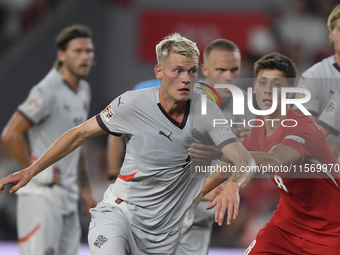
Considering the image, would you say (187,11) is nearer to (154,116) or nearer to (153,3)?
(153,3)

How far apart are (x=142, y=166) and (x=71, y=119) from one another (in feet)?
6.48

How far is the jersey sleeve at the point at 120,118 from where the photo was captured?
341cm

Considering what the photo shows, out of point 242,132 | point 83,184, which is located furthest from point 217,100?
point 83,184

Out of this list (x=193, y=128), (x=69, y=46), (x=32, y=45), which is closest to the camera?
(x=193, y=128)

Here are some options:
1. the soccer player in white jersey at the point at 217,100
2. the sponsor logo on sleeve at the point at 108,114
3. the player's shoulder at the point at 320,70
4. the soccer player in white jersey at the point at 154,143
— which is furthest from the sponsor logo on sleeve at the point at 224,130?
the player's shoulder at the point at 320,70

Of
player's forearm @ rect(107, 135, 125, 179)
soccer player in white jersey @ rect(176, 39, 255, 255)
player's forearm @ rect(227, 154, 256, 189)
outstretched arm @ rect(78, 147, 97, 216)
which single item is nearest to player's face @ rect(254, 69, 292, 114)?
soccer player in white jersey @ rect(176, 39, 255, 255)

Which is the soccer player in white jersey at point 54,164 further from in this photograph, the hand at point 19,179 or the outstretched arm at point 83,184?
the hand at point 19,179

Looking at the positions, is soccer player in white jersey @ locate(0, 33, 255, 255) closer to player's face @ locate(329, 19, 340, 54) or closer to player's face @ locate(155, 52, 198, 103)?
player's face @ locate(155, 52, 198, 103)

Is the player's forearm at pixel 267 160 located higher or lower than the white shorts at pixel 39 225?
higher

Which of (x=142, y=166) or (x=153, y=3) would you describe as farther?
(x=153, y=3)

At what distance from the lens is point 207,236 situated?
4.55 m

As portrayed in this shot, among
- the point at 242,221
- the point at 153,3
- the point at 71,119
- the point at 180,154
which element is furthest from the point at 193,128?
the point at 153,3

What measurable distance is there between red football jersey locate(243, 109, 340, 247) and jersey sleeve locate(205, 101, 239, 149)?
41 centimetres

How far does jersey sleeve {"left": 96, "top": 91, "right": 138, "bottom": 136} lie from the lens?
341cm
